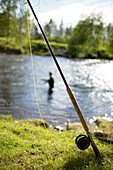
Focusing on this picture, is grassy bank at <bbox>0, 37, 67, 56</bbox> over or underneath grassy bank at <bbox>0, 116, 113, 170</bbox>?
over

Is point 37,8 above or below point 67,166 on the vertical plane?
above

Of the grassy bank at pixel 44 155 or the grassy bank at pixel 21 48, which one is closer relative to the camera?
the grassy bank at pixel 44 155

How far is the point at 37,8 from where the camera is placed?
4.57 metres

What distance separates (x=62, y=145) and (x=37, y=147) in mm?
620

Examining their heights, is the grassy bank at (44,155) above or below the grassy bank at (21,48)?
below

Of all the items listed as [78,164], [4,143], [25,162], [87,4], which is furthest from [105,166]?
[87,4]

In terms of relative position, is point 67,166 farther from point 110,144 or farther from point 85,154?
point 110,144

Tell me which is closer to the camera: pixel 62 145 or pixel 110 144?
pixel 62 145

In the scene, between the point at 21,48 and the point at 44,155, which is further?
the point at 21,48

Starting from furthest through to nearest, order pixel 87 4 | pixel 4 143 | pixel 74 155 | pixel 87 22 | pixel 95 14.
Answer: pixel 87 22 → pixel 95 14 → pixel 87 4 → pixel 4 143 → pixel 74 155

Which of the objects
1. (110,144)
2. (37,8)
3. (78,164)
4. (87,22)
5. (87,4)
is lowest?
(110,144)

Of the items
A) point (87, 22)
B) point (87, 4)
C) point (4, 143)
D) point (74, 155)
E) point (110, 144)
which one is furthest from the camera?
point (87, 22)

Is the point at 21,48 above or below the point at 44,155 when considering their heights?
above

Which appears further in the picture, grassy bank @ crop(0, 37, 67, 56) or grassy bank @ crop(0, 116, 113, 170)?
grassy bank @ crop(0, 37, 67, 56)
